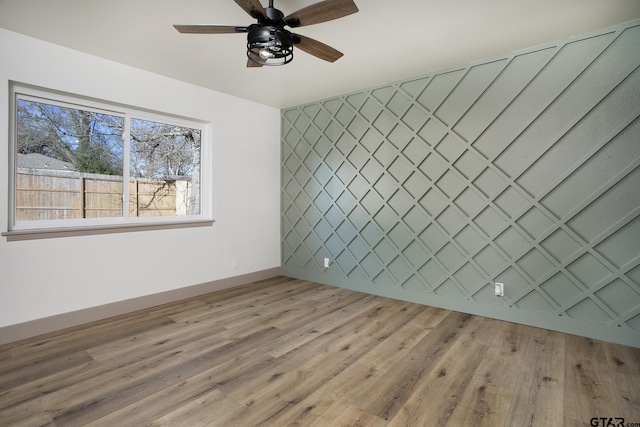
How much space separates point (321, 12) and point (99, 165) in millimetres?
2538

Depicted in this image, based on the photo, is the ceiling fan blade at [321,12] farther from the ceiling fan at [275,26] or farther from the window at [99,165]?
the window at [99,165]

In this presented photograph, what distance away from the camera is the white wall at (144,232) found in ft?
8.09

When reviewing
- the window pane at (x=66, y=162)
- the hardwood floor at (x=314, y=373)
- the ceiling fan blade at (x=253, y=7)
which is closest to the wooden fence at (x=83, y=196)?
the window pane at (x=66, y=162)

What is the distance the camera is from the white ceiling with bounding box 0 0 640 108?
2.10 m

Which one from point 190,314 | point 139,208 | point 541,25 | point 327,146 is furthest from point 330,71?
point 190,314

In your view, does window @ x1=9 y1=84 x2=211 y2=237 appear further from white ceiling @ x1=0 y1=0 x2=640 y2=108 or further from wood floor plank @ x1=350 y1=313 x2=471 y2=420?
wood floor plank @ x1=350 y1=313 x2=471 y2=420

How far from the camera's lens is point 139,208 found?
10.7ft

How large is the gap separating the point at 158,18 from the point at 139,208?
1841mm

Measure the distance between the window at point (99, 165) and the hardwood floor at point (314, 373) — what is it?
3.39 feet

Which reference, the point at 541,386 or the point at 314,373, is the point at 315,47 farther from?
the point at 541,386

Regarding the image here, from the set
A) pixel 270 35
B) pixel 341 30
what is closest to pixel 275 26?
pixel 270 35

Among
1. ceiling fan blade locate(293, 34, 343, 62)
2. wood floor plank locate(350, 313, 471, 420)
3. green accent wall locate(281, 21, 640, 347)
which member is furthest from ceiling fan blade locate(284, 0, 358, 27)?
wood floor plank locate(350, 313, 471, 420)

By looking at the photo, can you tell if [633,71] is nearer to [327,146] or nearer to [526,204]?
[526,204]

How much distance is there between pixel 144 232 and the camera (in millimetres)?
3197
